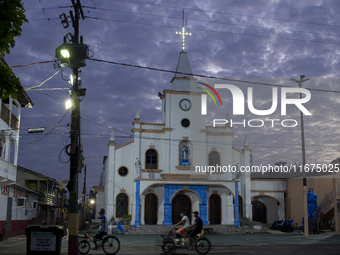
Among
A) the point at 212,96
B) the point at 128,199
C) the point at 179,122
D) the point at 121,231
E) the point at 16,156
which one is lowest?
the point at 121,231

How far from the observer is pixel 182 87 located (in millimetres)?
32344

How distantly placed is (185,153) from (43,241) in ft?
66.1

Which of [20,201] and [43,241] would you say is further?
[20,201]

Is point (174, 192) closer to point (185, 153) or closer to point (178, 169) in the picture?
point (178, 169)

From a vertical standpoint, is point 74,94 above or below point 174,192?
above

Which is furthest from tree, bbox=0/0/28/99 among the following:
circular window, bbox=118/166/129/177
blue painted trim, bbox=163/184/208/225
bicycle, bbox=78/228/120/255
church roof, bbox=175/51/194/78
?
church roof, bbox=175/51/194/78

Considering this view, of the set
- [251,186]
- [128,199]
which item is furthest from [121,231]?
[251,186]

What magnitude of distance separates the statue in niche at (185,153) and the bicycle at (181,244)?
1727 centimetres

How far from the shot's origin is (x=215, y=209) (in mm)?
30875

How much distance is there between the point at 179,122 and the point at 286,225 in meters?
11.8

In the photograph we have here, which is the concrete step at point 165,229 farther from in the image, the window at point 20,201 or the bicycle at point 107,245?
the bicycle at point 107,245

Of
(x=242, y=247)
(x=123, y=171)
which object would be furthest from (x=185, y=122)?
(x=242, y=247)

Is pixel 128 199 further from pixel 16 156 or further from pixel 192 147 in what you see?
pixel 16 156

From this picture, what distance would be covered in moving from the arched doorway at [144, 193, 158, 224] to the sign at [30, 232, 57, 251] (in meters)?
18.6
